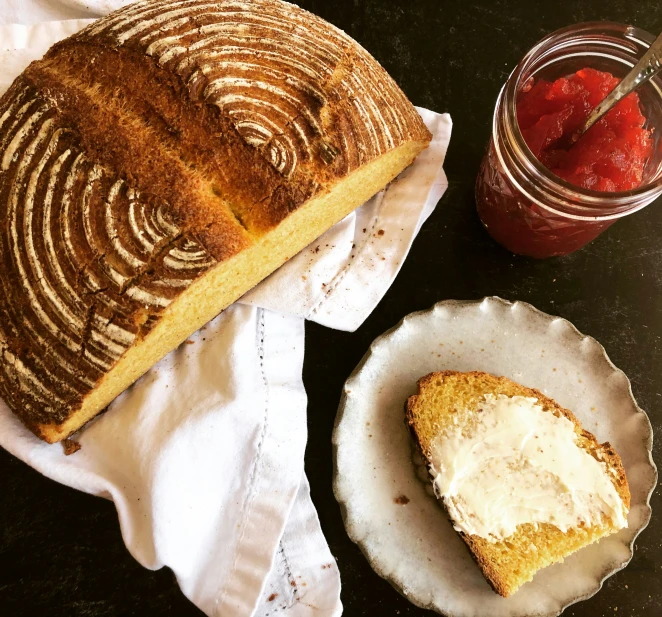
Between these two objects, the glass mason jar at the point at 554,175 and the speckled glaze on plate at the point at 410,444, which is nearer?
the glass mason jar at the point at 554,175

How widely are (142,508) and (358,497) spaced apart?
583 millimetres

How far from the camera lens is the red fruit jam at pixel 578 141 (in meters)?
1.48

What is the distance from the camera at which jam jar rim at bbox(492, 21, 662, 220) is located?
139 centimetres

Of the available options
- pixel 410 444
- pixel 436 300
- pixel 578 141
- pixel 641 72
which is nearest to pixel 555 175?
pixel 578 141

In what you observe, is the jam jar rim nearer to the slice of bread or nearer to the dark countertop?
the dark countertop

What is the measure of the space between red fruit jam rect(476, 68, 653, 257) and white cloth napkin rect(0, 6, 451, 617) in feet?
1.14

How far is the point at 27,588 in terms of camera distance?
172 cm

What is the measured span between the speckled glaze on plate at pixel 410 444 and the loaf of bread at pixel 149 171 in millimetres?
519

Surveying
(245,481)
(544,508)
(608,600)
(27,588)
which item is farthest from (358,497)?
(27,588)

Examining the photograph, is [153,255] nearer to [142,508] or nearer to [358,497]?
[142,508]

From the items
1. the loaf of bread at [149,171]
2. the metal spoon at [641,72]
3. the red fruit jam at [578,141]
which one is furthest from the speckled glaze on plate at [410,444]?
the metal spoon at [641,72]

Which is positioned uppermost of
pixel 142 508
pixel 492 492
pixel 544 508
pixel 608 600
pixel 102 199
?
pixel 102 199

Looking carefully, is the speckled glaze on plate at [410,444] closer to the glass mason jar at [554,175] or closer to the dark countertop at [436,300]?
the dark countertop at [436,300]

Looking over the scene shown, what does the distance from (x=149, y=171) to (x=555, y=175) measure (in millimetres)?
970
